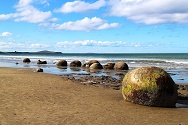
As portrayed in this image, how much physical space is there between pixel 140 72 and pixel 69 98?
9.64 feet

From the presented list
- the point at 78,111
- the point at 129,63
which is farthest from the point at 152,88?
the point at 129,63

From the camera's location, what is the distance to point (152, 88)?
30.2ft

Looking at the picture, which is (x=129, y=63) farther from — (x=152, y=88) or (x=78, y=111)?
(x=78, y=111)

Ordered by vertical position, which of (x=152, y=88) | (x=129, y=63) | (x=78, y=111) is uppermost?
(x=152, y=88)

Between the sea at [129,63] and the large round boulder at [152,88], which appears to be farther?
the sea at [129,63]

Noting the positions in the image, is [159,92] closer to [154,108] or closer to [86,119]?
[154,108]

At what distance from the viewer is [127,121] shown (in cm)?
736

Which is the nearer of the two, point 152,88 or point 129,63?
point 152,88

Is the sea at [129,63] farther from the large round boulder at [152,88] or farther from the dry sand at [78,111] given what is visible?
the dry sand at [78,111]

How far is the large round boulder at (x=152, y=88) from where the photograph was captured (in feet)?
30.3

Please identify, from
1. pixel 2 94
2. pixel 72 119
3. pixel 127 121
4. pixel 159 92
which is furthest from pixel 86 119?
pixel 2 94

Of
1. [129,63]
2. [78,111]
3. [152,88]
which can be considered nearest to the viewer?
[78,111]

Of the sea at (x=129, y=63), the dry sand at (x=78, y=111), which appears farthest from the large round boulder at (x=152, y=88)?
the sea at (x=129, y=63)

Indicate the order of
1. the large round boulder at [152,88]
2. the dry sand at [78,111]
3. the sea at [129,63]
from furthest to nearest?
1. the sea at [129,63]
2. the large round boulder at [152,88]
3. the dry sand at [78,111]
